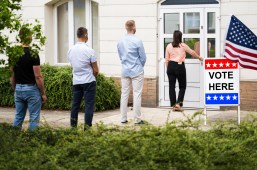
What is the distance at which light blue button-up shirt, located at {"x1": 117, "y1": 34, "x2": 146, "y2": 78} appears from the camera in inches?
474

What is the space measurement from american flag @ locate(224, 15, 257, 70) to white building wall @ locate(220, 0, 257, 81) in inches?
72.7

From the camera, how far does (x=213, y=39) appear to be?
48.1 ft

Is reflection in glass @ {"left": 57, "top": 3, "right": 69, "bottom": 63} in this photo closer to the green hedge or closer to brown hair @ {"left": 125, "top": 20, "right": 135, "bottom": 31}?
the green hedge

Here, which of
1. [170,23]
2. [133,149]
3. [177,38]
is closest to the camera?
[133,149]

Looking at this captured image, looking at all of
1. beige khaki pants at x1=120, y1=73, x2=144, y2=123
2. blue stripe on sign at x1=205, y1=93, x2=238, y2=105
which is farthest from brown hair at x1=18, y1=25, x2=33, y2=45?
blue stripe on sign at x1=205, y1=93, x2=238, y2=105

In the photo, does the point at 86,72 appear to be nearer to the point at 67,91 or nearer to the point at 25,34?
the point at 25,34

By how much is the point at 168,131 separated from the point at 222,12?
7539 mm

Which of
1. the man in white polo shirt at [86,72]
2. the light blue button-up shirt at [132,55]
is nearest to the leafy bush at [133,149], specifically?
the man in white polo shirt at [86,72]

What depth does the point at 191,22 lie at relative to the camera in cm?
1484

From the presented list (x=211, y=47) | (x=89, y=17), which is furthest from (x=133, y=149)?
(x=89, y=17)

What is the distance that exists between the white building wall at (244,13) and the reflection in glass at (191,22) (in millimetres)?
637

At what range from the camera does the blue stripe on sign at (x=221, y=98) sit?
39.4 ft

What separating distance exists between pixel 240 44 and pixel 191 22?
286 cm

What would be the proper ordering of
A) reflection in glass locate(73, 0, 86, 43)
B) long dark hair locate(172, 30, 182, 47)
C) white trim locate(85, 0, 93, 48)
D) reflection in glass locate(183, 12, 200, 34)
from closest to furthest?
long dark hair locate(172, 30, 182, 47)
reflection in glass locate(183, 12, 200, 34)
white trim locate(85, 0, 93, 48)
reflection in glass locate(73, 0, 86, 43)
